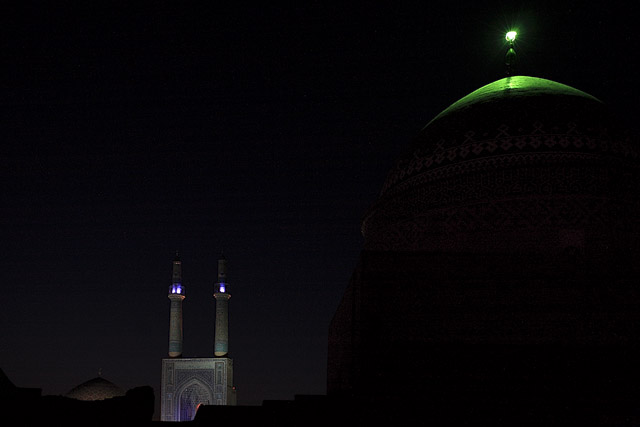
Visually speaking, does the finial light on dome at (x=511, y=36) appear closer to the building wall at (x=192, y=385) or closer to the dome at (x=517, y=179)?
the dome at (x=517, y=179)

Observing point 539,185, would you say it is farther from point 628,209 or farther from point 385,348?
point 385,348

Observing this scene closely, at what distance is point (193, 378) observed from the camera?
21.8 meters

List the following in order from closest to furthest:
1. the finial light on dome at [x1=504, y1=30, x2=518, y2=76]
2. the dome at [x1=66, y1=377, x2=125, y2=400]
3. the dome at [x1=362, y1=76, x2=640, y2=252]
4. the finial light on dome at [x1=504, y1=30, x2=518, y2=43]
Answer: the dome at [x1=362, y1=76, x2=640, y2=252] < the finial light on dome at [x1=504, y1=30, x2=518, y2=76] < the finial light on dome at [x1=504, y1=30, x2=518, y2=43] < the dome at [x1=66, y1=377, x2=125, y2=400]

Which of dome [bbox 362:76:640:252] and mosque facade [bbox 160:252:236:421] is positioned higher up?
dome [bbox 362:76:640:252]

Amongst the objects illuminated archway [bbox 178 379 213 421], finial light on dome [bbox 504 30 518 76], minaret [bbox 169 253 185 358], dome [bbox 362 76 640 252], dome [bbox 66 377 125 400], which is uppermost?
finial light on dome [bbox 504 30 518 76]

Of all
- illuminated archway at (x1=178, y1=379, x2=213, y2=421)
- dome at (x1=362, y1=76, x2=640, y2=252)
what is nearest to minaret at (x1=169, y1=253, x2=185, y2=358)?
illuminated archway at (x1=178, y1=379, x2=213, y2=421)

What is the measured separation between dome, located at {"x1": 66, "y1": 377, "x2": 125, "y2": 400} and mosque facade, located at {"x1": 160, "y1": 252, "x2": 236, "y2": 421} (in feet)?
9.86

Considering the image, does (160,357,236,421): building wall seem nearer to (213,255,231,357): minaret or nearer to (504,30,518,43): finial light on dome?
(213,255,231,357): minaret

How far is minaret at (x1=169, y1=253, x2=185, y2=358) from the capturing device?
2239 cm

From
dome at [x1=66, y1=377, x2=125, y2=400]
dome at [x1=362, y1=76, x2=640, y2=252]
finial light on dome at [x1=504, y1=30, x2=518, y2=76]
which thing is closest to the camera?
dome at [x1=362, y1=76, x2=640, y2=252]

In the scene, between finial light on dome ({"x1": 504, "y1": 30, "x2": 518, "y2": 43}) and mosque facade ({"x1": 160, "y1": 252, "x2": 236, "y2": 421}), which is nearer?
finial light on dome ({"x1": 504, "y1": 30, "x2": 518, "y2": 43})

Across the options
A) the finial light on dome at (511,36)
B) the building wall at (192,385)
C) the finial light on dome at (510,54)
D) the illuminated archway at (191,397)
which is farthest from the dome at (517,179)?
the illuminated archway at (191,397)

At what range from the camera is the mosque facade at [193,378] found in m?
21.4

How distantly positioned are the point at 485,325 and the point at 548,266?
0.46 metres
